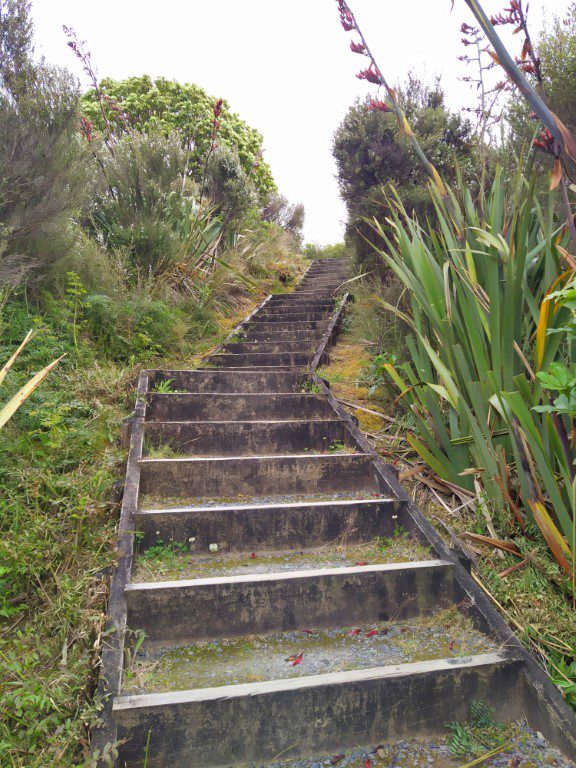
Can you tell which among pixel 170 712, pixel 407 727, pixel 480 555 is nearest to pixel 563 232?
pixel 480 555

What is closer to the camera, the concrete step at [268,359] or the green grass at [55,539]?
the green grass at [55,539]

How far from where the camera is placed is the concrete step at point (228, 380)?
406 cm

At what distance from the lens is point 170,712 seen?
54.9 inches

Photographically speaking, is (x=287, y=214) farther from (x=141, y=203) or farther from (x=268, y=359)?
(x=268, y=359)

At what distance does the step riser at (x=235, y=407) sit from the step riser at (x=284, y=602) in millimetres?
1851

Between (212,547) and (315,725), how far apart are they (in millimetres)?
954

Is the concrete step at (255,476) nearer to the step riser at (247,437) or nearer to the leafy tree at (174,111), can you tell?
the step riser at (247,437)

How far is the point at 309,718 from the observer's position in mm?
1481

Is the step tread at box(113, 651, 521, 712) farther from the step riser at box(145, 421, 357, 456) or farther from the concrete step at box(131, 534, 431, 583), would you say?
the step riser at box(145, 421, 357, 456)

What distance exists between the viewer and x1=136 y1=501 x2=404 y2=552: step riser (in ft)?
7.52

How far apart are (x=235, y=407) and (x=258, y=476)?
1.02 metres

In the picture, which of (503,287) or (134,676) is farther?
(503,287)

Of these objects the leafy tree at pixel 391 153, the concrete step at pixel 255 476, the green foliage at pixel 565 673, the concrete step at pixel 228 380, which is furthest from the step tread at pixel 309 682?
the leafy tree at pixel 391 153

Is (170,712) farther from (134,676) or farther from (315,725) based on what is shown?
(315,725)
